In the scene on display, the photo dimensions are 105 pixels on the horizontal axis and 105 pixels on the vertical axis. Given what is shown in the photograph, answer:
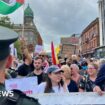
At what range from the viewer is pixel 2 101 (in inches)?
72.6

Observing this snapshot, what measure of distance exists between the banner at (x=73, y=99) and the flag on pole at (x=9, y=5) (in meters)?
5.23

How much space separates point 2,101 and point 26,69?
6.64 meters

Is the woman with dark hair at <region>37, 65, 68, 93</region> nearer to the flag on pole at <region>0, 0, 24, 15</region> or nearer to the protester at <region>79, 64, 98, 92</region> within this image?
the protester at <region>79, 64, 98, 92</region>

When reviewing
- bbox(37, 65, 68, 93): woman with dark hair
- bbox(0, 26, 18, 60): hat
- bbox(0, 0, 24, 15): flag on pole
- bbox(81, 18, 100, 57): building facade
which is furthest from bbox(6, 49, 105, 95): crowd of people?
bbox(81, 18, 100, 57): building facade

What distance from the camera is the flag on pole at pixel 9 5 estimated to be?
35.2 ft

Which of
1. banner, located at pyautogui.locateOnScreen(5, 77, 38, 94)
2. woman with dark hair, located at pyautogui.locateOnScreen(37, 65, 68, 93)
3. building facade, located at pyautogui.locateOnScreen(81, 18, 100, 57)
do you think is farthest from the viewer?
building facade, located at pyautogui.locateOnScreen(81, 18, 100, 57)

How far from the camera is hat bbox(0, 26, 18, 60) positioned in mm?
1930

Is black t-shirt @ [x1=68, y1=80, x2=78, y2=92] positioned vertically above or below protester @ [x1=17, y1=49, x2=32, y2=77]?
below

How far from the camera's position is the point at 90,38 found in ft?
419

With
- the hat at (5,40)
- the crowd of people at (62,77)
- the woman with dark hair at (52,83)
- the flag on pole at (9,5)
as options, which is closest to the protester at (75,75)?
the crowd of people at (62,77)

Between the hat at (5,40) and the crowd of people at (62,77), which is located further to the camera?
the crowd of people at (62,77)

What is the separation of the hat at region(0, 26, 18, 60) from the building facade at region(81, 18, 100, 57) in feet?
324

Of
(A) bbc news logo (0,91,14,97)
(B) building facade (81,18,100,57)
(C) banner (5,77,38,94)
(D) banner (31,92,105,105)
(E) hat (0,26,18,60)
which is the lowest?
(D) banner (31,92,105,105)

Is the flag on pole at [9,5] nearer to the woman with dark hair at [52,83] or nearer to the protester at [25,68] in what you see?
the protester at [25,68]
